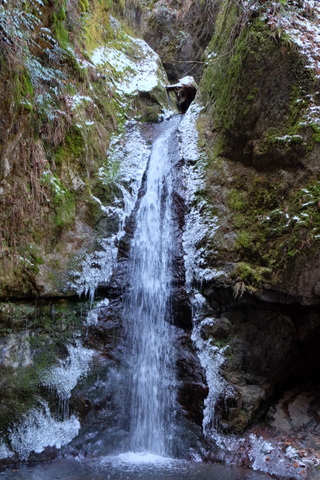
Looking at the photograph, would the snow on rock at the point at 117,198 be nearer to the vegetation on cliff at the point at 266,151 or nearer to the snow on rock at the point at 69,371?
the snow on rock at the point at 69,371

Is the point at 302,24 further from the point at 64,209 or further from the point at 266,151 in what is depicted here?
the point at 64,209

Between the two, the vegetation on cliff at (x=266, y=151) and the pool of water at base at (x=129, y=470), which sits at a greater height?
the vegetation on cliff at (x=266, y=151)

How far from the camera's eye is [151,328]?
6387 mm

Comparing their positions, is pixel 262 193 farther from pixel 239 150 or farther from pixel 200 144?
pixel 200 144

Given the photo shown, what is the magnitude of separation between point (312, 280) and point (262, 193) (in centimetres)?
174

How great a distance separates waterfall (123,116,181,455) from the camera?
575 cm

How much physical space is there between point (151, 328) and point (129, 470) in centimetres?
217

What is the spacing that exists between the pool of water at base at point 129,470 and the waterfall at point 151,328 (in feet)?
1.49

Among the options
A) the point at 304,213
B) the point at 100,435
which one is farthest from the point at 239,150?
the point at 100,435

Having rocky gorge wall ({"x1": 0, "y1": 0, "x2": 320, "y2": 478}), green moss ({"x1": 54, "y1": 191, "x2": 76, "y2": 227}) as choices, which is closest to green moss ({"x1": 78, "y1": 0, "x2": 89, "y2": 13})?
rocky gorge wall ({"x1": 0, "y1": 0, "x2": 320, "y2": 478})

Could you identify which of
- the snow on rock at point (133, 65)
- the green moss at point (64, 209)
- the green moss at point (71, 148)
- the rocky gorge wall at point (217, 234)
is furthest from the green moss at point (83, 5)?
the green moss at point (64, 209)

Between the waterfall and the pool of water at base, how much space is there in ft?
1.49

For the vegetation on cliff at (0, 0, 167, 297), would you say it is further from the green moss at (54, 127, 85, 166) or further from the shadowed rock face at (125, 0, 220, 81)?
the shadowed rock face at (125, 0, 220, 81)

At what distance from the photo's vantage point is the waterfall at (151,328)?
5746mm
